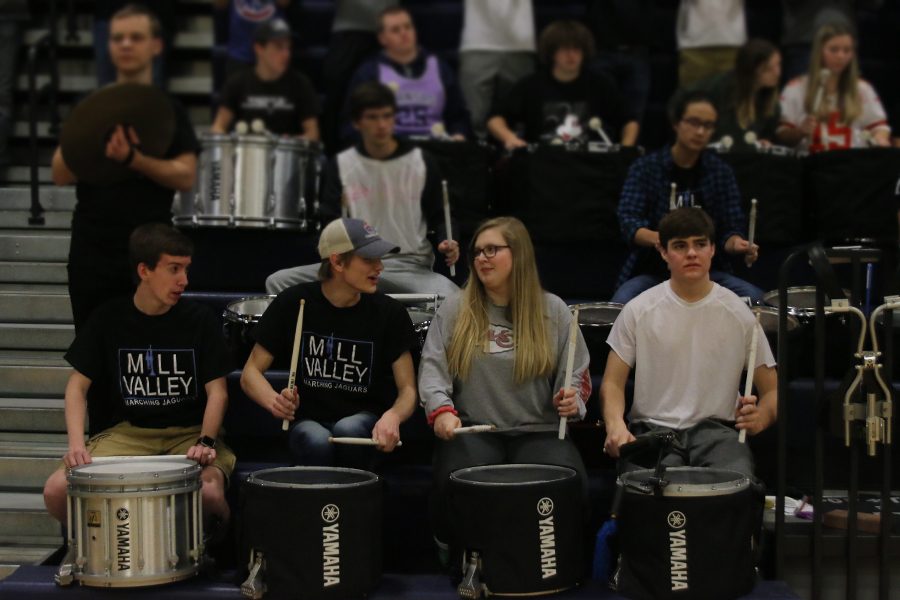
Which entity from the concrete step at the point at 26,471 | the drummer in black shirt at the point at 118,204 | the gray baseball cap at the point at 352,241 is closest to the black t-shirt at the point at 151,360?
the drummer in black shirt at the point at 118,204

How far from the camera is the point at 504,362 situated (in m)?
4.70

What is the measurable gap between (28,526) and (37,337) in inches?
47.1

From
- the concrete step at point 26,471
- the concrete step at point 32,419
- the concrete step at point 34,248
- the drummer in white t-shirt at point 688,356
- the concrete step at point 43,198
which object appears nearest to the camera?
the drummer in white t-shirt at point 688,356

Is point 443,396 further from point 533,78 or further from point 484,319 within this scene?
point 533,78

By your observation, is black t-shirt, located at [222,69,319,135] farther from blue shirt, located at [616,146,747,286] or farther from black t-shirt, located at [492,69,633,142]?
blue shirt, located at [616,146,747,286]

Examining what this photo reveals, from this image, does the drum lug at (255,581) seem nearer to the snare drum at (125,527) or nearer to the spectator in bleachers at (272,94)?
the snare drum at (125,527)

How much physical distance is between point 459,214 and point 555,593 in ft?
8.97

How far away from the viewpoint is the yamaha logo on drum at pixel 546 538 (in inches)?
164

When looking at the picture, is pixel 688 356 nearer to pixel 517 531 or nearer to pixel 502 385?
pixel 502 385

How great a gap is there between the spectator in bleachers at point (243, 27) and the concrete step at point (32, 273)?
1.72 metres

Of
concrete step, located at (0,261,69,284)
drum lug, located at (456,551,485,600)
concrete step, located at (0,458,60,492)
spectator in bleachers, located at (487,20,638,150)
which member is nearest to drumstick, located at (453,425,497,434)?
drum lug, located at (456,551,485,600)

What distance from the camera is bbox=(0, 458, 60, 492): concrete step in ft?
17.7

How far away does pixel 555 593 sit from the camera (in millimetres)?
4172

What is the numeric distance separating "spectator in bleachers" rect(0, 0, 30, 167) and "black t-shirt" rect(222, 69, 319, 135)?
1.36 m
